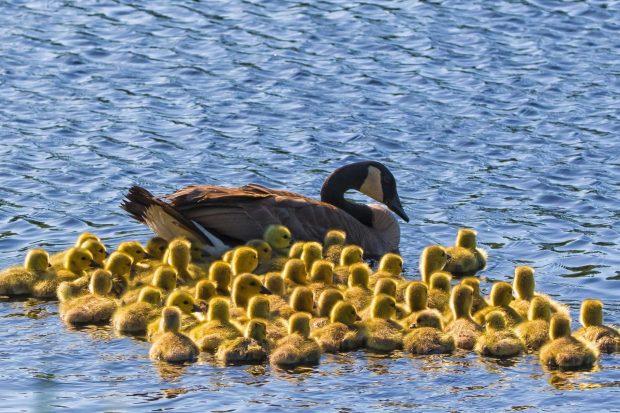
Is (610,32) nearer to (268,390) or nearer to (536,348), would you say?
(536,348)

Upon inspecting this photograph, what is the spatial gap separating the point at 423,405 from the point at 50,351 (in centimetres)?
316

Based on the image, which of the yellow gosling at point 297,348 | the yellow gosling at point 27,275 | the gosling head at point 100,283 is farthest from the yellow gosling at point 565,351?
the yellow gosling at point 27,275

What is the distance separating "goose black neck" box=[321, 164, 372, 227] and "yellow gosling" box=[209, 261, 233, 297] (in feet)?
9.90

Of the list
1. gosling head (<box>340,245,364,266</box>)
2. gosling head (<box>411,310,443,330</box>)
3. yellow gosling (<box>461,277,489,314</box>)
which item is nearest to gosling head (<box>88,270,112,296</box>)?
gosling head (<box>340,245,364,266</box>)

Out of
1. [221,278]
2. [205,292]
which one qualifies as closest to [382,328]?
[205,292]

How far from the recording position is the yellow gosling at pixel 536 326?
13156 millimetres

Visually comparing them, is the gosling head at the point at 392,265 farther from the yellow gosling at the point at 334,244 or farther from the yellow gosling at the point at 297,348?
the yellow gosling at the point at 297,348

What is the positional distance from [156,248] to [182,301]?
2139mm

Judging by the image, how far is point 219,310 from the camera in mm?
13219

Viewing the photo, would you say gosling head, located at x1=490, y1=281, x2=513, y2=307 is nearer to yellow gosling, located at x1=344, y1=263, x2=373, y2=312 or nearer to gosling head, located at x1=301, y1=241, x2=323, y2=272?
yellow gosling, located at x1=344, y1=263, x2=373, y2=312

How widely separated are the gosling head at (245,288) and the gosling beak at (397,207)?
3749 millimetres

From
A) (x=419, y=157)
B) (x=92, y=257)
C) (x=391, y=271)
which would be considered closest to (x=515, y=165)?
(x=419, y=157)

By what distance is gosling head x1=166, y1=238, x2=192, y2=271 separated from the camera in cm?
1489

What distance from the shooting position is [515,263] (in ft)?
52.9
